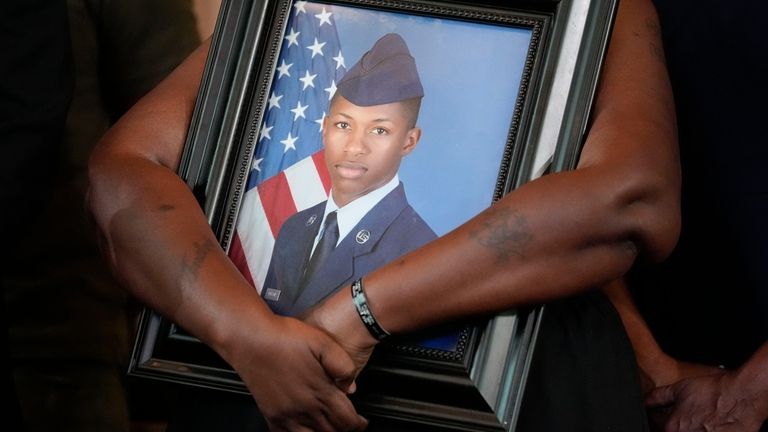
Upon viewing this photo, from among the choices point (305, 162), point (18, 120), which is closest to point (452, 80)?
point (305, 162)

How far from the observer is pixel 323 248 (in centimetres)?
124

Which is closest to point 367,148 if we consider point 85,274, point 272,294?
point 272,294

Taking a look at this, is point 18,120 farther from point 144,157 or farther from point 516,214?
point 516,214

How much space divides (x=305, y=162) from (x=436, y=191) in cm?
15

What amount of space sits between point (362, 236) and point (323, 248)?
0.04 m

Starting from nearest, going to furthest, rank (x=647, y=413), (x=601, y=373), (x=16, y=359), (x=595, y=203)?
1. (x=595, y=203)
2. (x=601, y=373)
3. (x=647, y=413)
4. (x=16, y=359)

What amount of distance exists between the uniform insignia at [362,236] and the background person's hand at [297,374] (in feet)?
0.37

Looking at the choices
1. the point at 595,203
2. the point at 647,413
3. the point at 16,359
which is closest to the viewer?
the point at 595,203

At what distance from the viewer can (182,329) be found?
1249mm

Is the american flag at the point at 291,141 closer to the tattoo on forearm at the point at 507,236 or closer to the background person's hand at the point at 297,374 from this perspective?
the background person's hand at the point at 297,374

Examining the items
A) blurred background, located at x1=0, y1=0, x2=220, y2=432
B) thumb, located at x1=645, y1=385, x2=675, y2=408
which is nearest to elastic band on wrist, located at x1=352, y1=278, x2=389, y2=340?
thumb, located at x1=645, y1=385, x2=675, y2=408

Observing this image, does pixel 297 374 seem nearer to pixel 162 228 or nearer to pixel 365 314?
pixel 365 314

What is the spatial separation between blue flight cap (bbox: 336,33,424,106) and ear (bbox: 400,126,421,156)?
36 millimetres

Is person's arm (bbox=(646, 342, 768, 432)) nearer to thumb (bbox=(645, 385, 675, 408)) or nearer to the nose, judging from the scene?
thumb (bbox=(645, 385, 675, 408))
